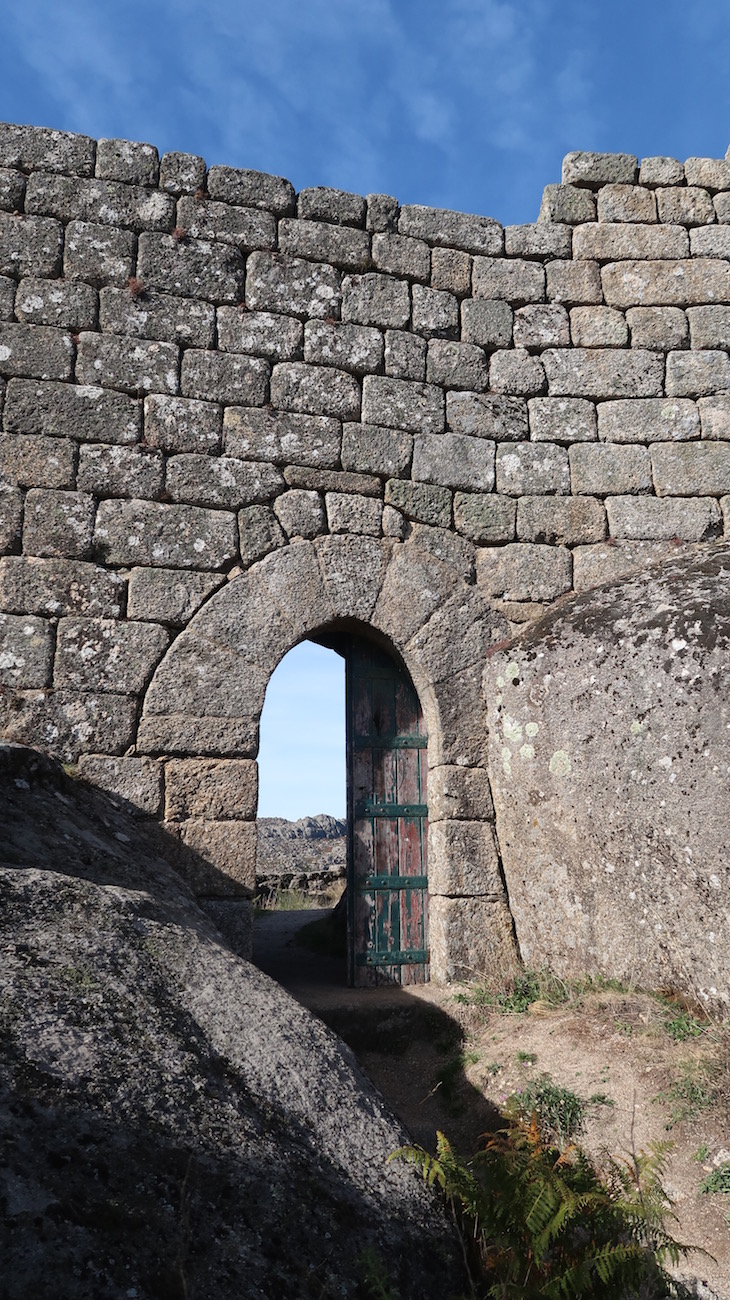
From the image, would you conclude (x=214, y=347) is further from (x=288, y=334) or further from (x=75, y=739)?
(x=75, y=739)

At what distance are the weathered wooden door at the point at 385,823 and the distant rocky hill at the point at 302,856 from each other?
9.38 ft

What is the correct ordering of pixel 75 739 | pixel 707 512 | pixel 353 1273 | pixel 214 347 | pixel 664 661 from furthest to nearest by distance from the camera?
pixel 707 512
pixel 214 347
pixel 75 739
pixel 664 661
pixel 353 1273

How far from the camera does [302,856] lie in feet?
41.3

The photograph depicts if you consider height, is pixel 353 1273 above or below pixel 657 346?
below

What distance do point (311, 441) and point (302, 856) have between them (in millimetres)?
8180

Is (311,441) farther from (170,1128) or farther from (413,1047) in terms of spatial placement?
(170,1128)

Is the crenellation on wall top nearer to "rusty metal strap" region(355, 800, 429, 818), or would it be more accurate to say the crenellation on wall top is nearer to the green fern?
"rusty metal strap" region(355, 800, 429, 818)

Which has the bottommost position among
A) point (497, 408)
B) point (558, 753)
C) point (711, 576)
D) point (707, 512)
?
point (558, 753)

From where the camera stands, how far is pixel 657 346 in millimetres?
6070

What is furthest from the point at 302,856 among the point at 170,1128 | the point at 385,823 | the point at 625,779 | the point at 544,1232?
the point at 170,1128

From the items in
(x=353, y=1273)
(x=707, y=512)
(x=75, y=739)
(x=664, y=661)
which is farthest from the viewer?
(x=707, y=512)

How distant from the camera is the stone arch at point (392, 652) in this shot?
4852 millimetres

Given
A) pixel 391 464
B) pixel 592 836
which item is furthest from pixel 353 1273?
pixel 391 464

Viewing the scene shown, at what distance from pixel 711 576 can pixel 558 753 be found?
46.6 inches
